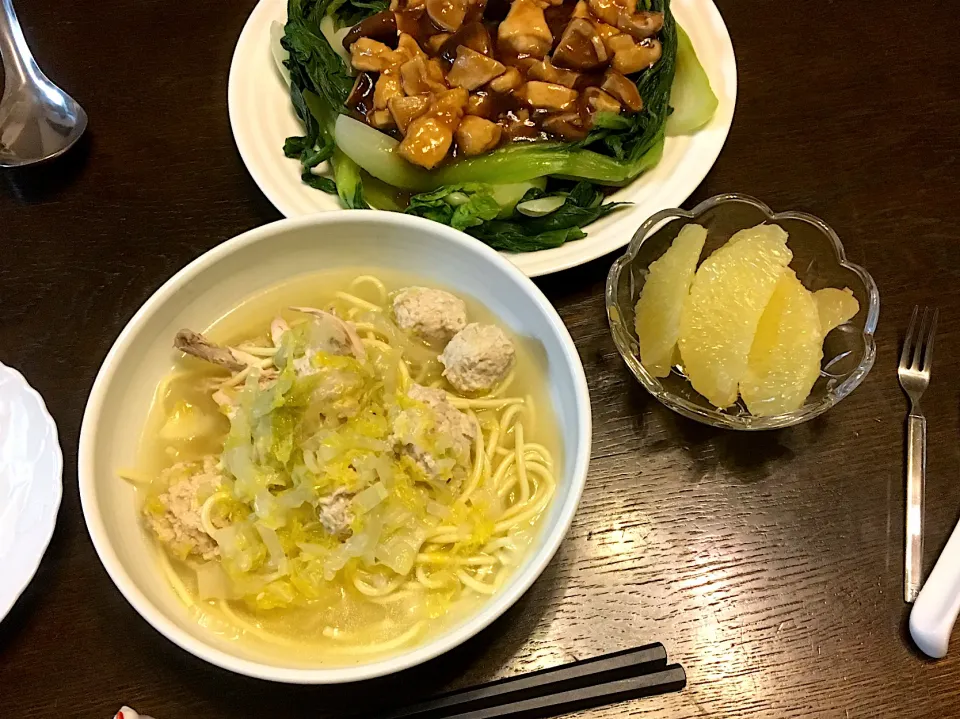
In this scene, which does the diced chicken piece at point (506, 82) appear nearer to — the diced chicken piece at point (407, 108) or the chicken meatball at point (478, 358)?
the diced chicken piece at point (407, 108)

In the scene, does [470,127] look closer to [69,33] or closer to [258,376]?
[258,376]

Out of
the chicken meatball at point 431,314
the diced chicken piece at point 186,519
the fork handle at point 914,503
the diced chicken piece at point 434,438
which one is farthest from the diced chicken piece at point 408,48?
the fork handle at point 914,503

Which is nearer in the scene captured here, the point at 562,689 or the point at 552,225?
the point at 562,689

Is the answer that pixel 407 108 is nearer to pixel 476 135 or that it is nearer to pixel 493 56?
pixel 476 135

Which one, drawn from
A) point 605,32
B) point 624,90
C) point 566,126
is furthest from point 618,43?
point 566,126

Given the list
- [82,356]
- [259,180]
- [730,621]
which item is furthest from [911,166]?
[82,356]

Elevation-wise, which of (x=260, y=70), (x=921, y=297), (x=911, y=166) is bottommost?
(x=921, y=297)
